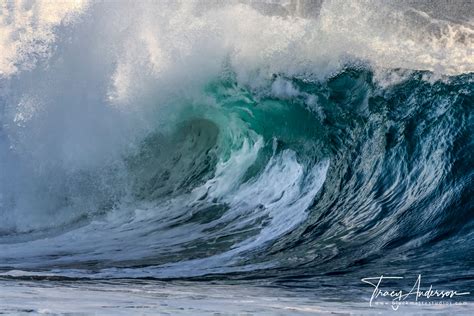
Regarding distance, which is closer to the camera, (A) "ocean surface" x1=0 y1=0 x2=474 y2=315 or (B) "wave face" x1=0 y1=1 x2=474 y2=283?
(A) "ocean surface" x1=0 y1=0 x2=474 y2=315

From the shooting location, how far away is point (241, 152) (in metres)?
11.5

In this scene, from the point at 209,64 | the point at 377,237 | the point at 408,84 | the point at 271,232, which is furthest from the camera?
the point at 209,64

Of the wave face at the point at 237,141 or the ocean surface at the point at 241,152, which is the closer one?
the ocean surface at the point at 241,152

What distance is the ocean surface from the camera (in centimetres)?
699

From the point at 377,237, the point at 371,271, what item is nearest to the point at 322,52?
the point at 377,237

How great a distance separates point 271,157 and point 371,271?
438 centimetres

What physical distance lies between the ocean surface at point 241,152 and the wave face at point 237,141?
0.10 ft

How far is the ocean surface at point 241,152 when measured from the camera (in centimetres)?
699

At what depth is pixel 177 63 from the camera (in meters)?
12.0

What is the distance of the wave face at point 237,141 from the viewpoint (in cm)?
803

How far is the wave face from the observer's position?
26.3 ft

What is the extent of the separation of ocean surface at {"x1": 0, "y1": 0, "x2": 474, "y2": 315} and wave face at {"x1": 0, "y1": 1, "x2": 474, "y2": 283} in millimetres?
31

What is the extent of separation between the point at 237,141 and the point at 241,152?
1.15 feet

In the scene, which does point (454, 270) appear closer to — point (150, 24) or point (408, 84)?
point (408, 84)
